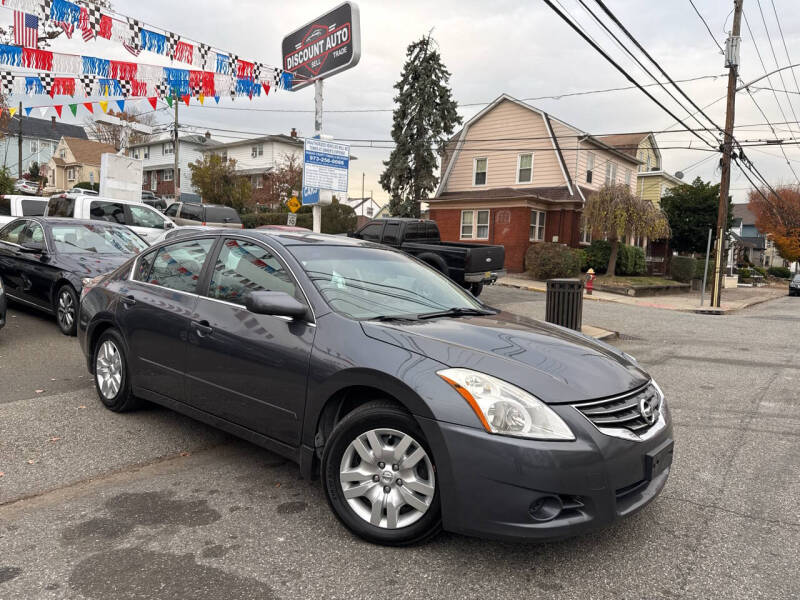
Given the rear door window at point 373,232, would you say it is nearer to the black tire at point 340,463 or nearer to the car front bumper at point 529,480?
the black tire at point 340,463

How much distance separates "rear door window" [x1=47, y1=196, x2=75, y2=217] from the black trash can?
9.89 m

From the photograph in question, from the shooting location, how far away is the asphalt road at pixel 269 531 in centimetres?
261

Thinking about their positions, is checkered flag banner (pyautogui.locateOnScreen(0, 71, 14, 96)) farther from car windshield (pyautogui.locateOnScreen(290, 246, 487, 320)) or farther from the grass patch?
the grass patch

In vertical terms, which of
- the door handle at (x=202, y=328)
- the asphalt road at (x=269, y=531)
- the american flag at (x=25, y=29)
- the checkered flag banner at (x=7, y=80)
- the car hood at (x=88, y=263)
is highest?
the american flag at (x=25, y=29)

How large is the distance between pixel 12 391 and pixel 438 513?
14.8ft

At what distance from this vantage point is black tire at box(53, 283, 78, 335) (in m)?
7.49

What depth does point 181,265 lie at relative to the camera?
438cm

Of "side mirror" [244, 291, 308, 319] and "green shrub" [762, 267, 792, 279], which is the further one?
"green shrub" [762, 267, 792, 279]

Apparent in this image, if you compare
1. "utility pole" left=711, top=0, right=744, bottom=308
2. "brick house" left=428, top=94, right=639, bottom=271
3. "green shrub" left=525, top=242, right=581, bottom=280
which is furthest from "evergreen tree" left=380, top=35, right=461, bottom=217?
"utility pole" left=711, top=0, right=744, bottom=308

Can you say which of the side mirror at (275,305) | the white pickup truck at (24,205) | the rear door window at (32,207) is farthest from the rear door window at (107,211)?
the side mirror at (275,305)

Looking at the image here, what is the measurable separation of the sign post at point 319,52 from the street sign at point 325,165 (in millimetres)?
43

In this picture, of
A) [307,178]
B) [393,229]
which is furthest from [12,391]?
[393,229]

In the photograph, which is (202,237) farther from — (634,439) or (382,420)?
(634,439)

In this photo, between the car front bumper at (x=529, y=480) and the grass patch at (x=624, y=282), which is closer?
the car front bumper at (x=529, y=480)
